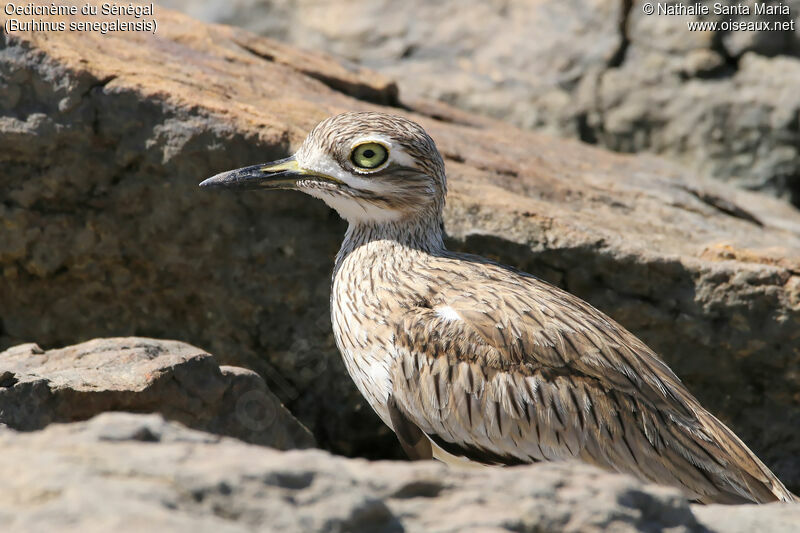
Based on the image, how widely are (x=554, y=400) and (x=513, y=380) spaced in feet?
0.52

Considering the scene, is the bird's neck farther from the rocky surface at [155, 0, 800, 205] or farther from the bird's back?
the rocky surface at [155, 0, 800, 205]

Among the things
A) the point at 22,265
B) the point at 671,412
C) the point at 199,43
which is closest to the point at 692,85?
the point at 199,43

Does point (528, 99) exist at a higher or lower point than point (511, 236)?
higher

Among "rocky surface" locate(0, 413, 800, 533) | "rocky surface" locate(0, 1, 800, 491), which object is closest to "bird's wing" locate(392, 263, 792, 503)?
"rocky surface" locate(0, 1, 800, 491)

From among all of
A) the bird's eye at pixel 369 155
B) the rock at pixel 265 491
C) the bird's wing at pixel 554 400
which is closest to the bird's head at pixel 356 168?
the bird's eye at pixel 369 155

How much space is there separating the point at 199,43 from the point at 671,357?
3.15 meters

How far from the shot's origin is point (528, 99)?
7262mm

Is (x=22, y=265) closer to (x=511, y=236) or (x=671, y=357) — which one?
(x=511, y=236)

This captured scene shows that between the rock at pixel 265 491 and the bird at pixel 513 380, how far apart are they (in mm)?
1075

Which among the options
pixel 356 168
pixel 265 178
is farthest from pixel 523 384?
pixel 265 178

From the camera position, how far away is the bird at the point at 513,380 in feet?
11.0

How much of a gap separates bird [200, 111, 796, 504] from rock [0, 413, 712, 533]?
108 centimetres

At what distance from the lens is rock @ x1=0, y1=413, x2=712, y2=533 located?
1.74 meters

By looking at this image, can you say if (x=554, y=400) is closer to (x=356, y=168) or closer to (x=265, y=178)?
(x=356, y=168)
